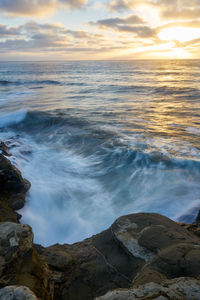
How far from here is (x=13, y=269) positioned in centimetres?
204

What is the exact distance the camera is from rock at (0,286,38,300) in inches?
63.9

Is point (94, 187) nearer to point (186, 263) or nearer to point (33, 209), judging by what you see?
point (33, 209)

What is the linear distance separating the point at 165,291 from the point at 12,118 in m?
13.3

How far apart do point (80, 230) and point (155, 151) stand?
4.17 meters

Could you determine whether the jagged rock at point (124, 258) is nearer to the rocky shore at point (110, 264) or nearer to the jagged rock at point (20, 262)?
the rocky shore at point (110, 264)

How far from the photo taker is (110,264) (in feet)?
8.75

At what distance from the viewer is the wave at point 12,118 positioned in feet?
42.0

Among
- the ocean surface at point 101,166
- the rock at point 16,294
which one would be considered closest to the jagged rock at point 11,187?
the ocean surface at point 101,166

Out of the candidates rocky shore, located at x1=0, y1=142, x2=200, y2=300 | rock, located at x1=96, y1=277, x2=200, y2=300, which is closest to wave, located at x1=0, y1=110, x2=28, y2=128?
rocky shore, located at x1=0, y1=142, x2=200, y2=300

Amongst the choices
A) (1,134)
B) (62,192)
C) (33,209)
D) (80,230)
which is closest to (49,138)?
(1,134)

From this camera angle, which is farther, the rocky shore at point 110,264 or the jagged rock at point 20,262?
the jagged rock at point 20,262

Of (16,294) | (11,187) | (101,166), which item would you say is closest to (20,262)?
(16,294)

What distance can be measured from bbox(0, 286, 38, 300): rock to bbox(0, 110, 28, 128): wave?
39.1 ft

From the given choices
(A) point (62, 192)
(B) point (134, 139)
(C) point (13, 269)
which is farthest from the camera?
(B) point (134, 139)
